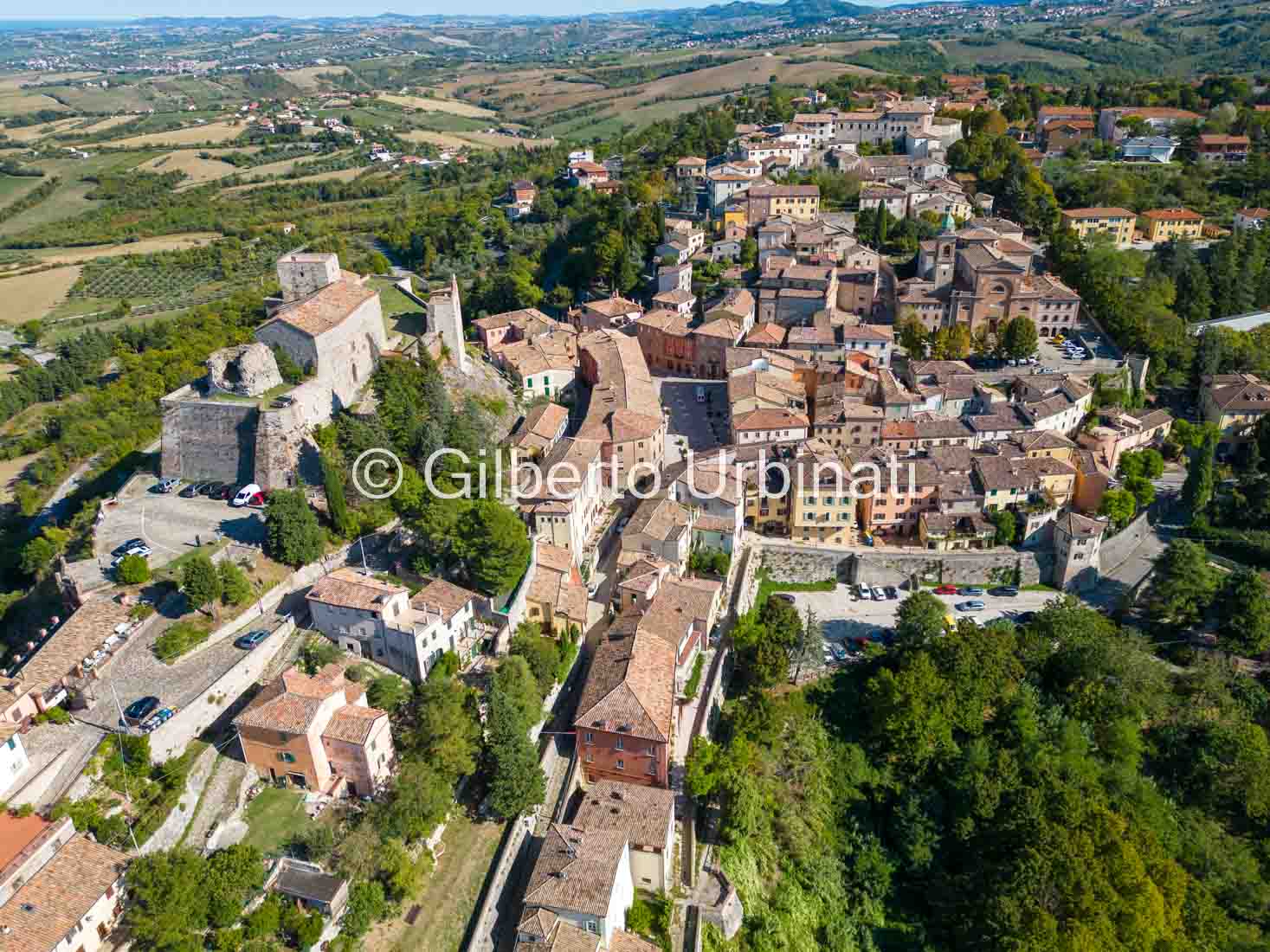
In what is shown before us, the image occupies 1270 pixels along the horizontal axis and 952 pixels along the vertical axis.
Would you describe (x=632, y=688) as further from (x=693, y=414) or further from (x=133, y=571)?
(x=693, y=414)

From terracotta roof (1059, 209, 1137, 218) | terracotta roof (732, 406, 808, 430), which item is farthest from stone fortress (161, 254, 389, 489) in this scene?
terracotta roof (1059, 209, 1137, 218)

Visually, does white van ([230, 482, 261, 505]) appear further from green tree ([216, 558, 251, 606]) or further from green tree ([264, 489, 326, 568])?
green tree ([216, 558, 251, 606])

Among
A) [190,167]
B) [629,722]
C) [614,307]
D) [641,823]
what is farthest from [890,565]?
[190,167]

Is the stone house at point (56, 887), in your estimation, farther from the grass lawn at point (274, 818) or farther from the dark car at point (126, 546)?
the dark car at point (126, 546)

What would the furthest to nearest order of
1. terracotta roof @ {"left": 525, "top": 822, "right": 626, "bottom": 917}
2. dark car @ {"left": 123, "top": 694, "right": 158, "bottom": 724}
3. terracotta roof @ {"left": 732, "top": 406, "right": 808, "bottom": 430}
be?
terracotta roof @ {"left": 732, "top": 406, "right": 808, "bottom": 430}
dark car @ {"left": 123, "top": 694, "right": 158, "bottom": 724}
terracotta roof @ {"left": 525, "top": 822, "right": 626, "bottom": 917}

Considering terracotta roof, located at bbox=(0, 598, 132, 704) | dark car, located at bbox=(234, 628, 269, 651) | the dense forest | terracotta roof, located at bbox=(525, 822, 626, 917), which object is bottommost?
the dense forest

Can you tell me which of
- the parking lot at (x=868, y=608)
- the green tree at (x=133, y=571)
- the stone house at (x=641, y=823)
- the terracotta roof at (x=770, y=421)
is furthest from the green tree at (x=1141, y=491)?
the green tree at (x=133, y=571)

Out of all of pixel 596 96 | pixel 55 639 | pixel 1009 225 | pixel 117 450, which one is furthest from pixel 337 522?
pixel 596 96
